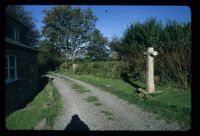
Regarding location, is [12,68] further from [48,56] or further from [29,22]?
[29,22]

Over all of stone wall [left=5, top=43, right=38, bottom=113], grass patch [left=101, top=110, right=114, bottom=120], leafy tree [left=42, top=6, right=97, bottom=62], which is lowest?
grass patch [left=101, top=110, right=114, bottom=120]

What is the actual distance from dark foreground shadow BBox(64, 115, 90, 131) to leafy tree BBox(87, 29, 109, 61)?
38.2m

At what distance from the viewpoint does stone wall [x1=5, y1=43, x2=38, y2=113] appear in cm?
971

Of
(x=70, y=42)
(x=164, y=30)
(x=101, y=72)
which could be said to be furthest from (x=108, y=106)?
(x=70, y=42)

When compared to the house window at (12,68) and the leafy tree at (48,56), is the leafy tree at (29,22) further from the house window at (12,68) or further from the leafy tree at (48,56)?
the house window at (12,68)

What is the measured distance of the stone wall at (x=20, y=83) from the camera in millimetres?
9711

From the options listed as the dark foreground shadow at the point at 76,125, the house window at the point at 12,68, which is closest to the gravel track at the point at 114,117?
the dark foreground shadow at the point at 76,125

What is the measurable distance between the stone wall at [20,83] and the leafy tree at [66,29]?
2837 cm

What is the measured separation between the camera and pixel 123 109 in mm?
7965

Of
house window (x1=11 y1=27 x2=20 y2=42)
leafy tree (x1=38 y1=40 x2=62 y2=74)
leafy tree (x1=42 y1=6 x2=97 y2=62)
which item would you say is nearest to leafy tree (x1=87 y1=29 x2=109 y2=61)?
leafy tree (x1=42 y1=6 x2=97 y2=62)

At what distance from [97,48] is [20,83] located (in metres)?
34.5

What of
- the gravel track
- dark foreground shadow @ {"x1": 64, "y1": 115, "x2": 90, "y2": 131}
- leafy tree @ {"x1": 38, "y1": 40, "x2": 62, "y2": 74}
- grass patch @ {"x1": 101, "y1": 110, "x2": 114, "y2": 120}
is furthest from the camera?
leafy tree @ {"x1": 38, "y1": 40, "x2": 62, "y2": 74}

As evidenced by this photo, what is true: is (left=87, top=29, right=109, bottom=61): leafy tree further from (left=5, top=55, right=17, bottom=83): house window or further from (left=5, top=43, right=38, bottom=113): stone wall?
(left=5, top=55, right=17, bottom=83): house window
